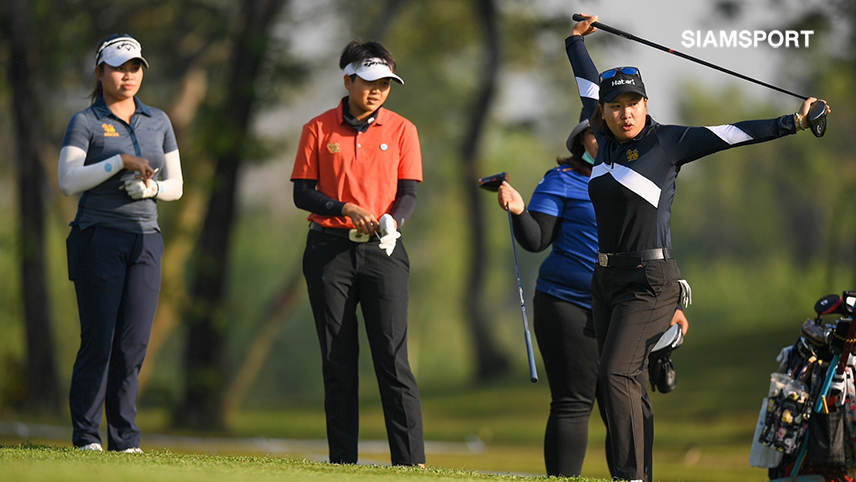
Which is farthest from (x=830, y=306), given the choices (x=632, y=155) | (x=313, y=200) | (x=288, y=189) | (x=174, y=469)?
(x=288, y=189)

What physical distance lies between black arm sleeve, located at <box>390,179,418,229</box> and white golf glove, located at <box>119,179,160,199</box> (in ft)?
3.85

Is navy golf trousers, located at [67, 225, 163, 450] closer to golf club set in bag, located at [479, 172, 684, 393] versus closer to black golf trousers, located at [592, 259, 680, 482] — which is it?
golf club set in bag, located at [479, 172, 684, 393]

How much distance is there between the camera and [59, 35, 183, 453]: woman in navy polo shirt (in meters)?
4.82

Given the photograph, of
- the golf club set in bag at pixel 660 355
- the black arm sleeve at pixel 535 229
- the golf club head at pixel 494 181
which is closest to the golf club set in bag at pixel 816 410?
the golf club set in bag at pixel 660 355

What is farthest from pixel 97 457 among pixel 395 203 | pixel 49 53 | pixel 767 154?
pixel 767 154

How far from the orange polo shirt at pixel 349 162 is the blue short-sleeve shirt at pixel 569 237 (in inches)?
29.9

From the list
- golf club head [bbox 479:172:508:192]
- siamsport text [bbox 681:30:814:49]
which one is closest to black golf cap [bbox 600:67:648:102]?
golf club head [bbox 479:172:508:192]

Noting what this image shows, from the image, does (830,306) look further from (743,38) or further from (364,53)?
(743,38)

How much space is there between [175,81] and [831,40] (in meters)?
11.8

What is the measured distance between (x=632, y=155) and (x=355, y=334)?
1575mm

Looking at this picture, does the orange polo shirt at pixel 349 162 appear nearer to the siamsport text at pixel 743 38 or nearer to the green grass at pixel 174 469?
the green grass at pixel 174 469

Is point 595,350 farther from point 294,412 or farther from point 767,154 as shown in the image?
point 767,154

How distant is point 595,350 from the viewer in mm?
4852

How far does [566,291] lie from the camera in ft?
16.0
